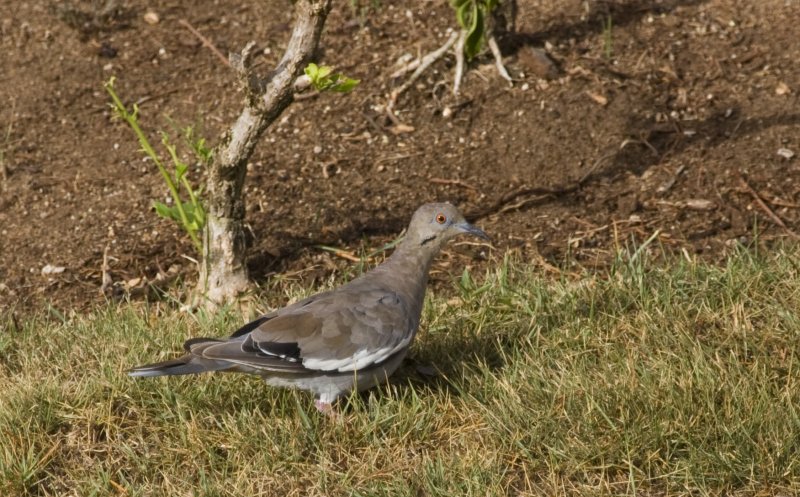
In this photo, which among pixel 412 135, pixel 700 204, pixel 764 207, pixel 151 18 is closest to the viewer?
pixel 764 207

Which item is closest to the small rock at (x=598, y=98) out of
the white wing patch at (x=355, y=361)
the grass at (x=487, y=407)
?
the grass at (x=487, y=407)

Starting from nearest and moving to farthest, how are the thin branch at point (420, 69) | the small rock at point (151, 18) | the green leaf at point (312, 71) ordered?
1. the green leaf at point (312, 71)
2. the thin branch at point (420, 69)
3. the small rock at point (151, 18)

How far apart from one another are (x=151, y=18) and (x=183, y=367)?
439 centimetres

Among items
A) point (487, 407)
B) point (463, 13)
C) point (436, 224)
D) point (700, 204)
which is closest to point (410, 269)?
point (436, 224)

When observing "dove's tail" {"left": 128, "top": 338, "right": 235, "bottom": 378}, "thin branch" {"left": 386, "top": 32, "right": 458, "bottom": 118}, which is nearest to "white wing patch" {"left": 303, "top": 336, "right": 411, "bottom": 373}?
"dove's tail" {"left": 128, "top": 338, "right": 235, "bottom": 378}

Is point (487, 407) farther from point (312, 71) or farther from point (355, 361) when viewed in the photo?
point (312, 71)

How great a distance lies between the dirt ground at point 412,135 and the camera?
20.8ft

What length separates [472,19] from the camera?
6.88 metres

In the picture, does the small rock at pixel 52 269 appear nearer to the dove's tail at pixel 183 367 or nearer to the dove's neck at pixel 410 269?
the dove's tail at pixel 183 367

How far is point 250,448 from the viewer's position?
4660mm

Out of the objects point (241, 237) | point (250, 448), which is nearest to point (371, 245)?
point (241, 237)

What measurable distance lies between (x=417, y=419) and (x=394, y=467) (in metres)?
0.31

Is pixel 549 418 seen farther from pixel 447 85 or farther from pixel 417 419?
pixel 447 85

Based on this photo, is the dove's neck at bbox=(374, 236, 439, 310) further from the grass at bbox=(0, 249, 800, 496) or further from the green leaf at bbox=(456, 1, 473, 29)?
the green leaf at bbox=(456, 1, 473, 29)
